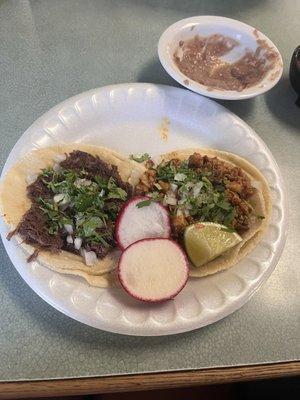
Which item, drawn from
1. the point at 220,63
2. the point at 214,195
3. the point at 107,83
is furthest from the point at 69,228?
the point at 220,63

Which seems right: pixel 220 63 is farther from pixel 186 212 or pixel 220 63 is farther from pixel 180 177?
pixel 186 212

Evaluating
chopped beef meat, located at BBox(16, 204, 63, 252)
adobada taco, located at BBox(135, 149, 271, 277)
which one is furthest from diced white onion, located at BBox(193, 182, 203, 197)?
chopped beef meat, located at BBox(16, 204, 63, 252)

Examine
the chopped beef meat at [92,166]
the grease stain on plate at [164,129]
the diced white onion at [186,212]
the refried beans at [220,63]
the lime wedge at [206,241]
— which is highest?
the refried beans at [220,63]

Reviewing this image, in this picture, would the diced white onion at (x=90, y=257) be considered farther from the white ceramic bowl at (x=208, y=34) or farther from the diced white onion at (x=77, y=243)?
the white ceramic bowl at (x=208, y=34)

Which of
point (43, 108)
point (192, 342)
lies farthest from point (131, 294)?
point (43, 108)

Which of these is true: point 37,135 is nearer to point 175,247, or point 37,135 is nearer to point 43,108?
point 43,108

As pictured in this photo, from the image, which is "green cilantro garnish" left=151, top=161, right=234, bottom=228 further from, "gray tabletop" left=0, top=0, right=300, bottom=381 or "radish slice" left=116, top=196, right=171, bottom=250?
"gray tabletop" left=0, top=0, right=300, bottom=381

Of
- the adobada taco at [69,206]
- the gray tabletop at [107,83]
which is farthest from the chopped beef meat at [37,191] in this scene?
the gray tabletop at [107,83]
